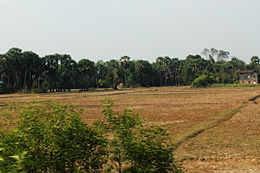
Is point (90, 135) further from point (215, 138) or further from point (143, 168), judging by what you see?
point (215, 138)

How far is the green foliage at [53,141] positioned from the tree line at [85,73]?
226 feet

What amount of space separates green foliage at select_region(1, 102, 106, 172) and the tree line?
69.0 meters

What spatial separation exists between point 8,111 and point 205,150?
9.01 metres

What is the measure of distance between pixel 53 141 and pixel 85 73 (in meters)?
95.7

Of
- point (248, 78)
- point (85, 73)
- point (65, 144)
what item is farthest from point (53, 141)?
point (248, 78)

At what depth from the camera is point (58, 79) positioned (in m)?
93.9

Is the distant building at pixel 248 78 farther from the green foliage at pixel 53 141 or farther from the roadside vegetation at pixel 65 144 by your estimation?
the green foliage at pixel 53 141

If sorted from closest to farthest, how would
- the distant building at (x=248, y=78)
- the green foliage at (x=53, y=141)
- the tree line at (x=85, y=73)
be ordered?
the green foliage at (x=53, y=141) → the tree line at (x=85, y=73) → the distant building at (x=248, y=78)

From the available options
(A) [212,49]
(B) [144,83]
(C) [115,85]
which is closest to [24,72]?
(C) [115,85]

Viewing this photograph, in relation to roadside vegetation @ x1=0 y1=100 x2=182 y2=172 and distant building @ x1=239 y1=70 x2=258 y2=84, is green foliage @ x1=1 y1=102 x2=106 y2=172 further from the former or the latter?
distant building @ x1=239 y1=70 x2=258 y2=84

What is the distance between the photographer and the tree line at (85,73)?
3275 inches

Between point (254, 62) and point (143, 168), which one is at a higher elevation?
point (254, 62)

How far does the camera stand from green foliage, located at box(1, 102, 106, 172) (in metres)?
5.44

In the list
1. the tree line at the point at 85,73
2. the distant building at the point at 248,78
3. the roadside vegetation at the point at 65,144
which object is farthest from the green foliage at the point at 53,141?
the distant building at the point at 248,78
